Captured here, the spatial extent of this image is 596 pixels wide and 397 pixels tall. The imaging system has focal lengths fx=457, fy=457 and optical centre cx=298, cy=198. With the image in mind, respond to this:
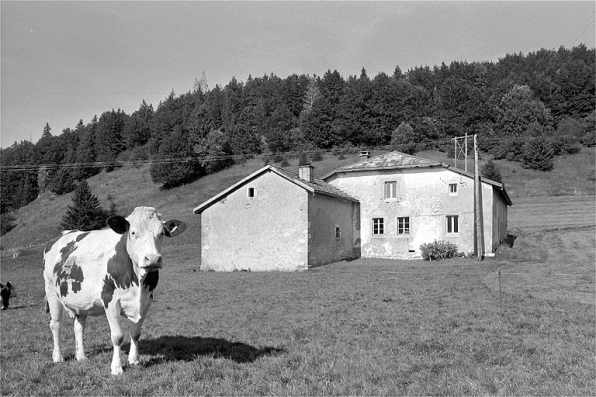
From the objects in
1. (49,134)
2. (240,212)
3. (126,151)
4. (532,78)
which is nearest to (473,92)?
(532,78)

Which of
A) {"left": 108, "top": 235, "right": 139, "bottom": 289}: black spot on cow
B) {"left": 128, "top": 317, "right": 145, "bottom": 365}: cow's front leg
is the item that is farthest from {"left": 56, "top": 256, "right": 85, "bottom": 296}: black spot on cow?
{"left": 128, "top": 317, "right": 145, "bottom": 365}: cow's front leg

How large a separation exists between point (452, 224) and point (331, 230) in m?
8.88

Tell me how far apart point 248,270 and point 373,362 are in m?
23.6

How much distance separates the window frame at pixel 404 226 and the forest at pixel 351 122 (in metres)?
49.0

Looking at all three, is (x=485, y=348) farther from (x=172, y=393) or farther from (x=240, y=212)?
(x=240, y=212)

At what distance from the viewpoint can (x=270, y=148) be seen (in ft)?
319

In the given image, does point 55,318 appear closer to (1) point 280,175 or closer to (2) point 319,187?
(1) point 280,175

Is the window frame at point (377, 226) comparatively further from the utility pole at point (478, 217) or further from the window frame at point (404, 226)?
the utility pole at point (478, 217)

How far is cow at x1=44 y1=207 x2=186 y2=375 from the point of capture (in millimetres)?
5895

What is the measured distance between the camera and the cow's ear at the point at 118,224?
590 cm

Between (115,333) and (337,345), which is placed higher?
(115,333)

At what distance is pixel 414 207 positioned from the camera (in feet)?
112

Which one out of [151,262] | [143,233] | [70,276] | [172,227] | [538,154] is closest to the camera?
[151,262]

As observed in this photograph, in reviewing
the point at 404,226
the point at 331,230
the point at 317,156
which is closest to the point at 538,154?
the point at 317,156
